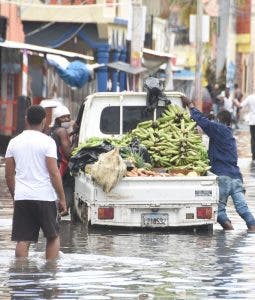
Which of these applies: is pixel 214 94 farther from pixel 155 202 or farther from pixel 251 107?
pixel 155 202

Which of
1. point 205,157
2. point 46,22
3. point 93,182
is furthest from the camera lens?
point 46,22

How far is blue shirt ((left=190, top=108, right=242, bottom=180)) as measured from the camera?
19.6 metres

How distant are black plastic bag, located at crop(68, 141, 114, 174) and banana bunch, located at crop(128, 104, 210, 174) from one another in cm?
67

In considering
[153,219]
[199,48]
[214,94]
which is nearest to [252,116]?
[199,48]

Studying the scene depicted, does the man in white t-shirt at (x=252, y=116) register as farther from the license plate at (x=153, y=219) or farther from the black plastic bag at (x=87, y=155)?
the license plate at (x=153, y=219)

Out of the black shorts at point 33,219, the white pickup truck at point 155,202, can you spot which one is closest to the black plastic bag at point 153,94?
the white pickup truck at point 155,202

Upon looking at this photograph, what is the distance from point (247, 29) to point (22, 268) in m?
82.9

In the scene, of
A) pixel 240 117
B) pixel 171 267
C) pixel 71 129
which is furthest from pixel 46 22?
pixel 171 267

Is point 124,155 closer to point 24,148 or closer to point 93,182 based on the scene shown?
point 93,182

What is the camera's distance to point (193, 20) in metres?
56.7

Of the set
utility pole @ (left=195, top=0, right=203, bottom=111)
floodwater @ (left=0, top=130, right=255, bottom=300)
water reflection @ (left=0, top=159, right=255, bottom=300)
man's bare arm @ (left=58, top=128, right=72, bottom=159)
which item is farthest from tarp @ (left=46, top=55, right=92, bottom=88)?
water reflection @ (left=0, top=159, right=255, bottom=300)

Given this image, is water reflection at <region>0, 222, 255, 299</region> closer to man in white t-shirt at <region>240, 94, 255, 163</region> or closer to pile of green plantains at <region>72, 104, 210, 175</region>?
pile of green plantains at <region>72, 104, 210, 175</region>

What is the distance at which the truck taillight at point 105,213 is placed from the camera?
735 inches

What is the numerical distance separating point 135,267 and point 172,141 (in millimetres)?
5606
